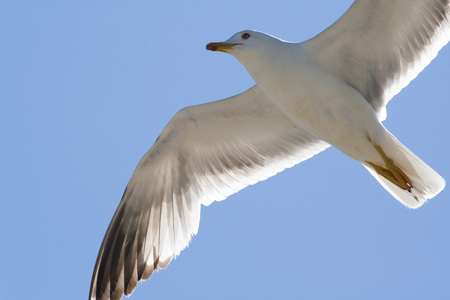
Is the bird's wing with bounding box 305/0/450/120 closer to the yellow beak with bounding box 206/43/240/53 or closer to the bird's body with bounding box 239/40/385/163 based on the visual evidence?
the bird's body with bounding box 239/40/385/163

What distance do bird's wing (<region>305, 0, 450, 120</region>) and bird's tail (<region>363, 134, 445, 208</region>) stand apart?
0.61 meters

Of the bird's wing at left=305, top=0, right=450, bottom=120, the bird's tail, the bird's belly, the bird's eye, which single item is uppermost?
the bird's eye

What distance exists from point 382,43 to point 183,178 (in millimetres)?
2576

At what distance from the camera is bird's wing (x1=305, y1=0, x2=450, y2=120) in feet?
24.0

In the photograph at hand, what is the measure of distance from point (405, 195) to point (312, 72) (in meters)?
1.48

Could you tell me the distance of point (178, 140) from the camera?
8250mm

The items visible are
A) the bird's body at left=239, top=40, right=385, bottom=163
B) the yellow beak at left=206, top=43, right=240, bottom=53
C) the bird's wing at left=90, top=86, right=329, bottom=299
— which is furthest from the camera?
the bird's wing at left=90, top=86, right=329, bottom=299

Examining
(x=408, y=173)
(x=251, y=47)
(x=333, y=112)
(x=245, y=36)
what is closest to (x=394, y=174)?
(x=408, y=173)

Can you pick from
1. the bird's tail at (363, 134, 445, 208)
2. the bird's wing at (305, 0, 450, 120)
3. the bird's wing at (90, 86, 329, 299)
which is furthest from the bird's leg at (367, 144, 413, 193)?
the bird's wing at (90, 86, 329, 299)

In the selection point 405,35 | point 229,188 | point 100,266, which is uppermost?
point 405,35

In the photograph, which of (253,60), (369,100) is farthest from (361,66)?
(253,60)

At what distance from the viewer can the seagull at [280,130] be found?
7160 millimetres

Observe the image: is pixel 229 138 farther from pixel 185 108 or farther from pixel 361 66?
pixel 361 66

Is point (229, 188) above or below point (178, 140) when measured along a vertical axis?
below
